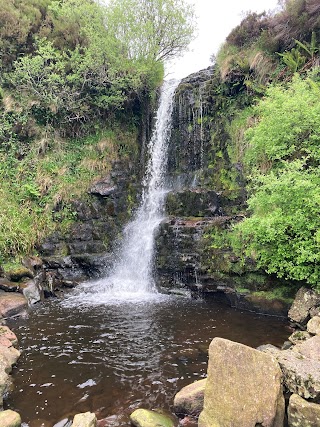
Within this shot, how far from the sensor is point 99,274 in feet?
41.2

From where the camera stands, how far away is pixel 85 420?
4.21 m

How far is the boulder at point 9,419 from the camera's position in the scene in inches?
166

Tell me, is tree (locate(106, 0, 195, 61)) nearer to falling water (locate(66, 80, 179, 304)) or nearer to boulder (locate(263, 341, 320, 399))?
falling water (locate(66, 80, 179, 304))

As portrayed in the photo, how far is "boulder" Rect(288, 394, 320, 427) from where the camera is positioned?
3.84m

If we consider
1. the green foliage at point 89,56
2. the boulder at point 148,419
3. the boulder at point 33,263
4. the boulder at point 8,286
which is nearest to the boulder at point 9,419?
the boulder at point 148,419

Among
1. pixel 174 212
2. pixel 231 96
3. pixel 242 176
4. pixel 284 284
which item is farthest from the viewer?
pixel 231 96

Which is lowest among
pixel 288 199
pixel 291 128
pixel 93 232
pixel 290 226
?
pixel 93 232

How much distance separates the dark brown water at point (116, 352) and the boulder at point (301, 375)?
1763mm

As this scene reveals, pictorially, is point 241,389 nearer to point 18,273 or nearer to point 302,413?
point 302,413

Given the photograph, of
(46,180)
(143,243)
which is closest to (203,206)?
(143,243)

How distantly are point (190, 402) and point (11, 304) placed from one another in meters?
6.61

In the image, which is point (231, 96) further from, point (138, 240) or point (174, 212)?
point (138, 240)

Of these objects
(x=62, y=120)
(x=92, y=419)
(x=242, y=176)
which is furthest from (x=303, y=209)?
(x=62, y=120)

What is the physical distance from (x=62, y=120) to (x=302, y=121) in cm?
1174
